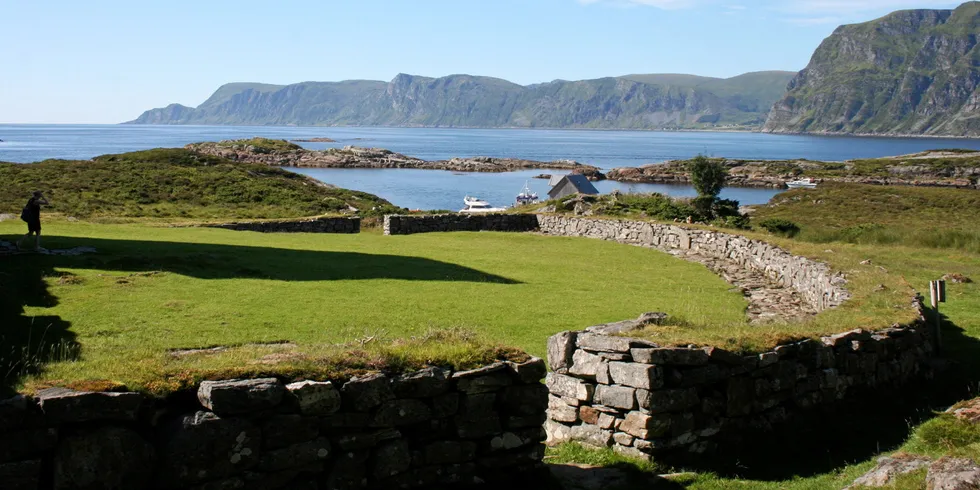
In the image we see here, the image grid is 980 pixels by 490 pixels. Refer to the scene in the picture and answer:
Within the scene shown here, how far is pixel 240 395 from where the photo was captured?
287 inches

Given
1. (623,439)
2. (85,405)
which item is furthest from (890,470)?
(85,405)

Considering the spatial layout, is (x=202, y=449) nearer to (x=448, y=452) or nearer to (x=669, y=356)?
(x=448, y=452)

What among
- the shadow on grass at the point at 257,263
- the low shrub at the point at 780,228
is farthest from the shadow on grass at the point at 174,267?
the low shrub at the point at 780,228

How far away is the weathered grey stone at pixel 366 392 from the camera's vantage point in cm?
793

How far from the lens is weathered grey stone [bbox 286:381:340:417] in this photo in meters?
7.60

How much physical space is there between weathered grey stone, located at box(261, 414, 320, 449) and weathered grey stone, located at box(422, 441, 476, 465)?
1.30m

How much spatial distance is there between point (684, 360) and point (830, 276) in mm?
11647

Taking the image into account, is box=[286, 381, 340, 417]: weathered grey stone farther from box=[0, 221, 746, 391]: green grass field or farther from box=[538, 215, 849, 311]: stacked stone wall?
box=[538, 215, 849, 311]: stacked stone wall

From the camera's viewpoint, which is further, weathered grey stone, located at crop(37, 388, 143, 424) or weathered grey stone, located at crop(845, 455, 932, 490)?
weathered grey stone, located at crop(845, 455, 932, 490)

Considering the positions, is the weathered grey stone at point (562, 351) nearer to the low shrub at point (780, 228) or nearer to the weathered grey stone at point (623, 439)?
the weathered grey stone at point (623, 439)

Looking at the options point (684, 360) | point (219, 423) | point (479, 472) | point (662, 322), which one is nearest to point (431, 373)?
point (479, 472)

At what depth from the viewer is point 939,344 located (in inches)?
614

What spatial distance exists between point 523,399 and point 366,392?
190 cm

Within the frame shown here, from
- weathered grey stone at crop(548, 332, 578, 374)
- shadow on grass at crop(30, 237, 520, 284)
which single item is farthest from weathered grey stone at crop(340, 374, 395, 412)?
shadow on grass at crop(30, 237, 520, 284)
